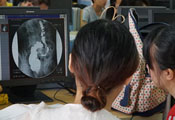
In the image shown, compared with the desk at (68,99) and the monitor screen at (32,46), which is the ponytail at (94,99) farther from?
the monitor screen at (32,46)

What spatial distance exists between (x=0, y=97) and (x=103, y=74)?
87cm

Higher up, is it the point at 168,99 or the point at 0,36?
the point at 0,36

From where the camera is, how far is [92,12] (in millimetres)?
4664

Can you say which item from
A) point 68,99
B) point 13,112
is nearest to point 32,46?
point 68,99

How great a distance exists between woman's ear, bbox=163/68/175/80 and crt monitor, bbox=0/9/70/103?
0.60 m

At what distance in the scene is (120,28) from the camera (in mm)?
1055

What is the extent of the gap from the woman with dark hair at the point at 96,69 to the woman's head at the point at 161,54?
0.39m

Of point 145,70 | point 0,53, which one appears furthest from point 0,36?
point 145,70

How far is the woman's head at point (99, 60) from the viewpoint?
3.27 ft

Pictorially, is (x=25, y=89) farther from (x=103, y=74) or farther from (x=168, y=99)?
(x=103, y=74)

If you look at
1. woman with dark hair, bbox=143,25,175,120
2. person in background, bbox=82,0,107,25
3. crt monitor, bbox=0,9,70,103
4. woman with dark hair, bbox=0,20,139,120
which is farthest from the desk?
person in background, bbox=82,0,107,25

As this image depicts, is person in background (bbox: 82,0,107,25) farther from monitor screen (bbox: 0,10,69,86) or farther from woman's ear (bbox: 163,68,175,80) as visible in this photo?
woman's ear (bbox: 163,68,175,80)

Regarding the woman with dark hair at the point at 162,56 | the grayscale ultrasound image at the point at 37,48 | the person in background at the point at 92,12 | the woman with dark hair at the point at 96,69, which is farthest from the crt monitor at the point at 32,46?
the person in background at the point at 92,12

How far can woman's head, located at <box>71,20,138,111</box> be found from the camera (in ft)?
3.27
